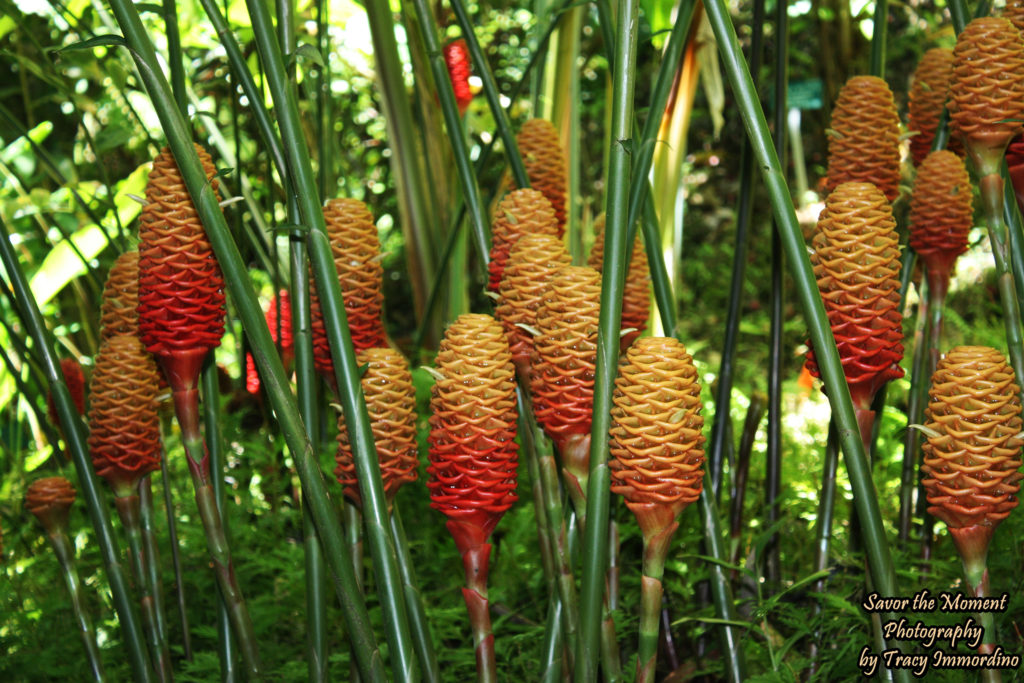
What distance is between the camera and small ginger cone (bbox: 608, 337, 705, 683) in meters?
0.54

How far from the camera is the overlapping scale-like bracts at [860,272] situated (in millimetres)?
633

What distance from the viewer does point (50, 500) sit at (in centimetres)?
81

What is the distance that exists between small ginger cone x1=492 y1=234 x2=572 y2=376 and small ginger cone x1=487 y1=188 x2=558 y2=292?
2 cm

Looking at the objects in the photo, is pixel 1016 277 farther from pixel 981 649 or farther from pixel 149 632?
pixel 149 632

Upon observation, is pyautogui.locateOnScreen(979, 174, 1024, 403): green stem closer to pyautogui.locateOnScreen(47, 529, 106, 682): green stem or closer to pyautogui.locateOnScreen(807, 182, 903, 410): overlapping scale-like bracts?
pyautogui.locateOnScreen(807, 182, 903, 410): overlapping scale-like bracts

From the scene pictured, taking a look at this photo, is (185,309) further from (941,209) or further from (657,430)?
(941,209)

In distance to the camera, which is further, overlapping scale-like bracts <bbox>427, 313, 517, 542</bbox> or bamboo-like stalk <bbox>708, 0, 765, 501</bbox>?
bamboo-like stalk <bbox>708, 0, 765, 501</bbox>

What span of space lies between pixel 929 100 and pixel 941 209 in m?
0.21

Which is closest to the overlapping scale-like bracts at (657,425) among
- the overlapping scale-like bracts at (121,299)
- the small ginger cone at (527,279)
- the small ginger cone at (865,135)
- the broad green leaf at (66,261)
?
the small ginger cone at (527,279)

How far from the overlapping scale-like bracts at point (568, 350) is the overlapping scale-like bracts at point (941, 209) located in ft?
1.31

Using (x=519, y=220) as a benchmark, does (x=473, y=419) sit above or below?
below

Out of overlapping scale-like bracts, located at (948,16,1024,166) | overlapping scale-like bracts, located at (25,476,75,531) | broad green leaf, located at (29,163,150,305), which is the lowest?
overlapping scale-like bracts, located at (25,476,75,531)

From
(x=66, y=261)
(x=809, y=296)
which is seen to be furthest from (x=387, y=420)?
(x=66, y=261)

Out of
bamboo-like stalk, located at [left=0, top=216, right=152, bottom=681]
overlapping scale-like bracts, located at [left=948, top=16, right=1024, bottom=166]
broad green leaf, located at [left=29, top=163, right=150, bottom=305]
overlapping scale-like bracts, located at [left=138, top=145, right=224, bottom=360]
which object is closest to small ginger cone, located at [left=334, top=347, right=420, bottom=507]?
overlapping scale-like bracts, located at [left=138, top=145, right=224, bottom=360]
